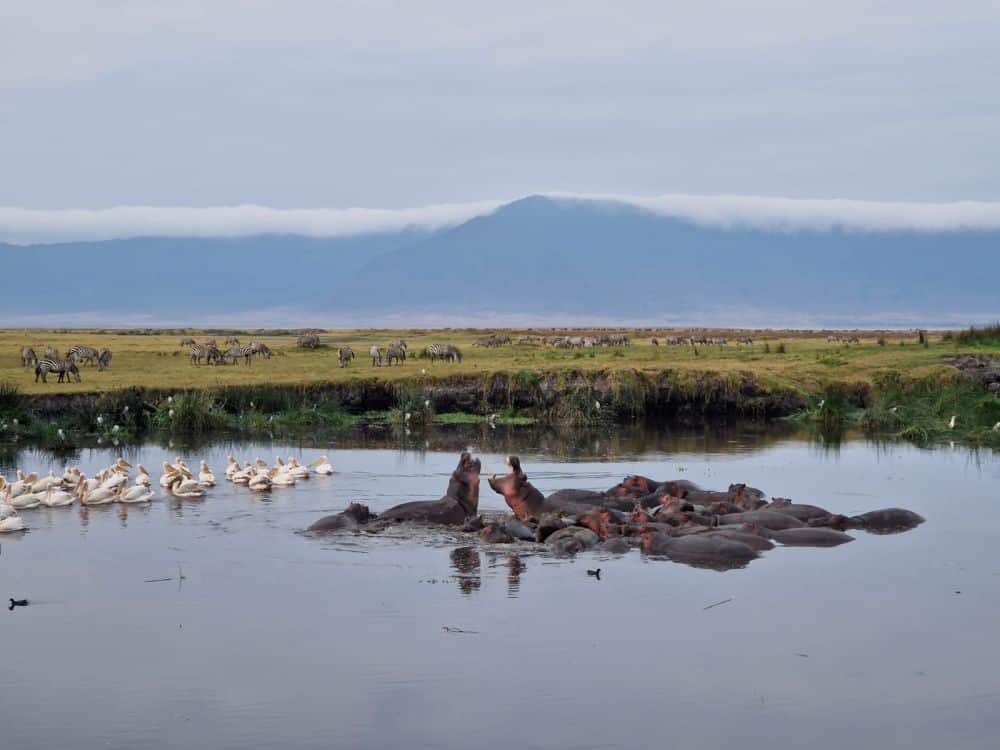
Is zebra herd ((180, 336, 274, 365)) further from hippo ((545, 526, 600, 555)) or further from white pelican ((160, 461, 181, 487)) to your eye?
hippo ((545, 526, 600, 555))

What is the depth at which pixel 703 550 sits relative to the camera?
55.8ft

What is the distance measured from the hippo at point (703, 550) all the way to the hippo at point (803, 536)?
2.86 ft

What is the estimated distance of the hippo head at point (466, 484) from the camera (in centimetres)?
1936

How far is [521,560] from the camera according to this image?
17.1 metres

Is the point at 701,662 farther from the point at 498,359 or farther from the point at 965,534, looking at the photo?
the point at 498,359

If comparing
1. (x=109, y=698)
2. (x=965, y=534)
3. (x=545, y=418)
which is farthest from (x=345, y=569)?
(x=545, y=418)

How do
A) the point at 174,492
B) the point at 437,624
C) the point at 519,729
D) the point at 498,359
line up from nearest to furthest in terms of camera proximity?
the point at 519,729, the point at 437,624, the point at 174,492, the point at 498,359

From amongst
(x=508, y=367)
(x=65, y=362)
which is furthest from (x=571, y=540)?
(x=65, y=362)

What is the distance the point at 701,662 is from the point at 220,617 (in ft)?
16.0

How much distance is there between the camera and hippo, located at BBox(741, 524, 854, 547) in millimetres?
17984

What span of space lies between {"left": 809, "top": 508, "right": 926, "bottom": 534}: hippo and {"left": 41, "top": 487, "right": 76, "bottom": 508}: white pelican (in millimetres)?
10733

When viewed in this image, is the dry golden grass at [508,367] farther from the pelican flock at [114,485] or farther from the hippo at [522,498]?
the hippo at [522,498]

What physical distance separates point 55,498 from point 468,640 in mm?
9827

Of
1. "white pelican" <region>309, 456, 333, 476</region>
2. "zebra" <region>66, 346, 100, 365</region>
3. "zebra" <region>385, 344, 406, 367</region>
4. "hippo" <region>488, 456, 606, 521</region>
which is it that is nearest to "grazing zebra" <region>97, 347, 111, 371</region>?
"zebra" <region>66, 346, 100, 365</region>
